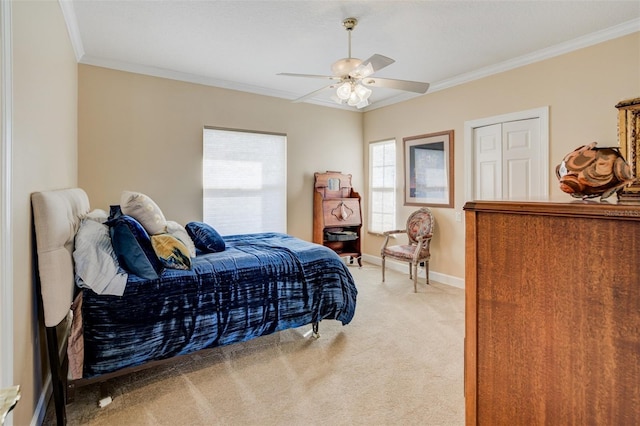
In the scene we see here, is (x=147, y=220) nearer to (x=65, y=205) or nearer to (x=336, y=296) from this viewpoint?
(x=65, y=205)

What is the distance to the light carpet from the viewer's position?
6.12 ft

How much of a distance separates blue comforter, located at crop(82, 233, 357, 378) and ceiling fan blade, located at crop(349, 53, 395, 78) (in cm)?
147

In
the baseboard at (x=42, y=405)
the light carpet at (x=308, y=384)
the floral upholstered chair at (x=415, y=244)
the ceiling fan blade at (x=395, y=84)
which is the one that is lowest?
the light carpet at (x=308, y=384)

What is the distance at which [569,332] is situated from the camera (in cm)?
77

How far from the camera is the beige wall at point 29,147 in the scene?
1.48 m

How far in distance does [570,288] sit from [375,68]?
2.15m

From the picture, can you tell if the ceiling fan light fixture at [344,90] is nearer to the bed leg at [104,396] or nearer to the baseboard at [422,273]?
the bed leg at [104,396]

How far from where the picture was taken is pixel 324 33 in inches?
119

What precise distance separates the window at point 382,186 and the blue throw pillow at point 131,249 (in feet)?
12.8

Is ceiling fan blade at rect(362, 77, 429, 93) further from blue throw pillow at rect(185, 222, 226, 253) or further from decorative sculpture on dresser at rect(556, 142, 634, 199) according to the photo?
decorative sculpture on dresser at rect(556, 142, 634, 199)

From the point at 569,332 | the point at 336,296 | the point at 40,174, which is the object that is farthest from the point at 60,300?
the point at 569,332

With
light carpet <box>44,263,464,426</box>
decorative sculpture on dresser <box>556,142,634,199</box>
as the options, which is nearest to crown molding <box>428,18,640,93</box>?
light carpet <box>44,263,464,426</box>

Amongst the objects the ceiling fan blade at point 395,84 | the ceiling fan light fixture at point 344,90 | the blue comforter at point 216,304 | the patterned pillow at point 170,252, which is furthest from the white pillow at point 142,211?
the ceiling fan blade at point 395,84

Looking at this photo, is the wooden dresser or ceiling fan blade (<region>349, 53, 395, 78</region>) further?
ceiling fan blade (<region>349, 53, 395, 78</region>)
